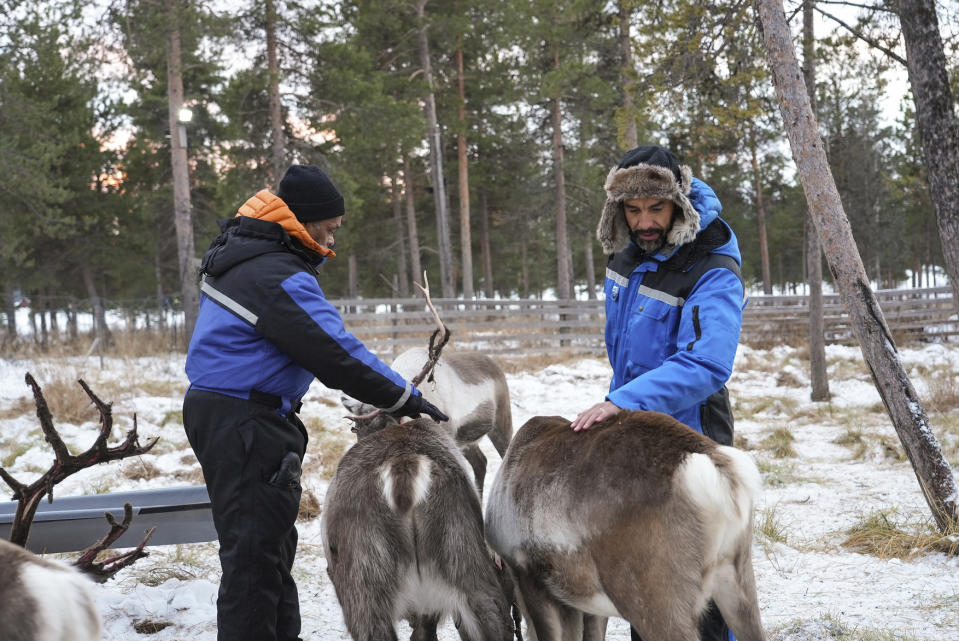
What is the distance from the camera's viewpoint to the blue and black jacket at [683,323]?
2.54 metres

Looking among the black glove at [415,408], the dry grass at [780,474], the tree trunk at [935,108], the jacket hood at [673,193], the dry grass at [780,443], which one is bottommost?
the dry grass at [780,474]

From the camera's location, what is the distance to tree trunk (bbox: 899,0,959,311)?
5.07 meters

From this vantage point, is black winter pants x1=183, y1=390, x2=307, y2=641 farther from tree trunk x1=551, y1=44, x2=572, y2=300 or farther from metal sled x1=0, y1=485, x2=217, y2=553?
tree trunk x1=551, y1=44, x2=572, y2=300

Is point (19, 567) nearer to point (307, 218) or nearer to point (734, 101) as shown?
point (307, 218)

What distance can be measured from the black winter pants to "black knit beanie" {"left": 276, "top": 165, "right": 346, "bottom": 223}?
2.88 ft

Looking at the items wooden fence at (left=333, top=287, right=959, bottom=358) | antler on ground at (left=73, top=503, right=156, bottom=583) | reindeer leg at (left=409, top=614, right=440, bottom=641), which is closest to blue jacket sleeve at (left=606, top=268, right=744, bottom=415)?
reindeer leg at (left=409, top=614, right=440, bottom=641)

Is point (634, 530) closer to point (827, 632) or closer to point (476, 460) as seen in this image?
point (827, 632)

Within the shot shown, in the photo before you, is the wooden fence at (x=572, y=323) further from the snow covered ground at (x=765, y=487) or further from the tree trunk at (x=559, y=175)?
the snow covered ground at (x=765, y=487)

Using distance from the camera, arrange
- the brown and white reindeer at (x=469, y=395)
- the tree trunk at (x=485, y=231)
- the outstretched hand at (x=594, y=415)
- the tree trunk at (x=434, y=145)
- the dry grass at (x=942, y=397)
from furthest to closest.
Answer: the tree trunk at (x=485, y=231), the tree trunk at (x=434, y=145), the dry grass at (x=942, y=397), the brown and white reindeer at (x=469, y=395), the outstretched hand at (x=594, y=415)

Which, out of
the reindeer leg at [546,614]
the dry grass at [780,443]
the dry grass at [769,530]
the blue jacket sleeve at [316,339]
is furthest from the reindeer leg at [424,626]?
the dry grass at [780,443]

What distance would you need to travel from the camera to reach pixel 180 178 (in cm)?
1345

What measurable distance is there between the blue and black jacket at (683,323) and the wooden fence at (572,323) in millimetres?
12593

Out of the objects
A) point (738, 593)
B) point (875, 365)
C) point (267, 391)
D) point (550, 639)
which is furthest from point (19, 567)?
point (875, 365)

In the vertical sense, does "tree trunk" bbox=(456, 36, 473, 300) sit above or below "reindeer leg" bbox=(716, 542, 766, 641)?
above
